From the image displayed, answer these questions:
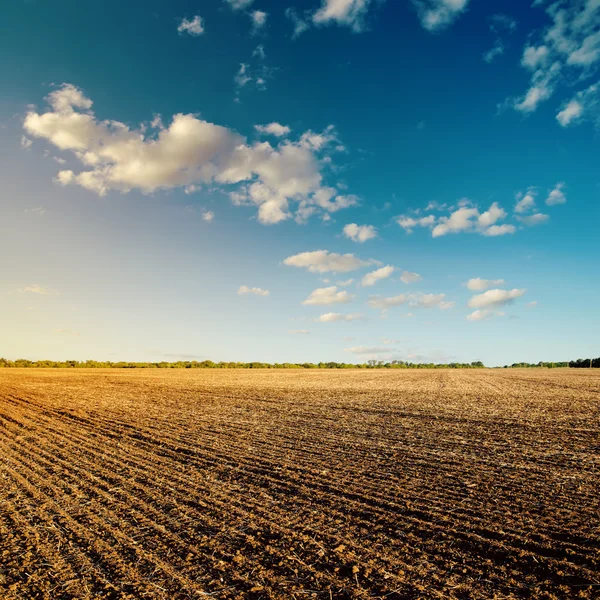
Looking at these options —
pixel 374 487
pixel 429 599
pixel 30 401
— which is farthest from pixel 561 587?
pixel 30 401

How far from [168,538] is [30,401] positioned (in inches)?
780

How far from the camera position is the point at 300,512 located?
624cm

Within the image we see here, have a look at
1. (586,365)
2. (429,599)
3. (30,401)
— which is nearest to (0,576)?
(429,599)

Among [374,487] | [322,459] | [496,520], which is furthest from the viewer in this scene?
[322,459]

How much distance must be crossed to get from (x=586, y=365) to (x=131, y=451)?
149 meters

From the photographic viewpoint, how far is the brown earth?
445cm

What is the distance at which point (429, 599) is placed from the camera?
4.09 m

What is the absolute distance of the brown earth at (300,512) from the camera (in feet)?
14.6

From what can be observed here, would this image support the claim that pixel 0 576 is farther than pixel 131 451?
No

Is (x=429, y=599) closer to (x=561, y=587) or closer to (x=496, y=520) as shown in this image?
(x=561, y=587)

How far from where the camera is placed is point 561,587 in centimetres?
430

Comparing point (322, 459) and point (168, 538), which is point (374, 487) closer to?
point (322, 459)

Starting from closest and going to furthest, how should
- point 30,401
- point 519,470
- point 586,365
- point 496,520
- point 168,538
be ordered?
point 168,538 < point 496,520 < point 519,470 < point 30,401 < point 586,365

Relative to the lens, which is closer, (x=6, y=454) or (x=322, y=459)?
(x=322, y=459)
